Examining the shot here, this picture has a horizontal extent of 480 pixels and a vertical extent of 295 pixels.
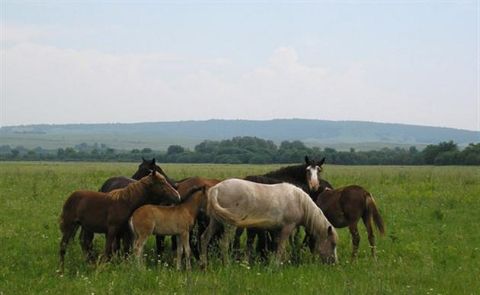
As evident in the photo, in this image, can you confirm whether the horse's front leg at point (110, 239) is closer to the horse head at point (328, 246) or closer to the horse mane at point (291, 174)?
the horse head at point (328, 246)

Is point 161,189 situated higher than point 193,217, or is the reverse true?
point 161,189

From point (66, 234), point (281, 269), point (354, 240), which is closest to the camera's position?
point (281, 269)

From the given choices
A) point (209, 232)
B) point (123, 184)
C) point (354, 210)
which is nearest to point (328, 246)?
point (354, 210)

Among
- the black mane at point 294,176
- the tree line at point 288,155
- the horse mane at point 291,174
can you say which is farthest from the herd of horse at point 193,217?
the tree line at point 288,155

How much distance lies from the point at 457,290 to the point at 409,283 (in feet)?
2.39

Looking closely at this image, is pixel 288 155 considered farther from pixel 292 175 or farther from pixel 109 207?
pixel 109 207

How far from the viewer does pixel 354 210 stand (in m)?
12.1

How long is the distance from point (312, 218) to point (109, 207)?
351 cm

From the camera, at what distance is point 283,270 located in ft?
33.9

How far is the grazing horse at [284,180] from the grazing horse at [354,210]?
25.0 inches

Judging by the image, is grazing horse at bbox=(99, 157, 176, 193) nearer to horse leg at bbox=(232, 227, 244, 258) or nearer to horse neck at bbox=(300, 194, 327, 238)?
horse leg at bbox=(232, 227, 244, 258)

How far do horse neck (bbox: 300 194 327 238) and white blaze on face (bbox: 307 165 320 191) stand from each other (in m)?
1.51

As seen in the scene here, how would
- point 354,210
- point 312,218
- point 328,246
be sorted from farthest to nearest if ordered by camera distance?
1. point 354,210
2. point 328,246
3. point 312,218

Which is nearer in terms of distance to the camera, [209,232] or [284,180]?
[209,232]
